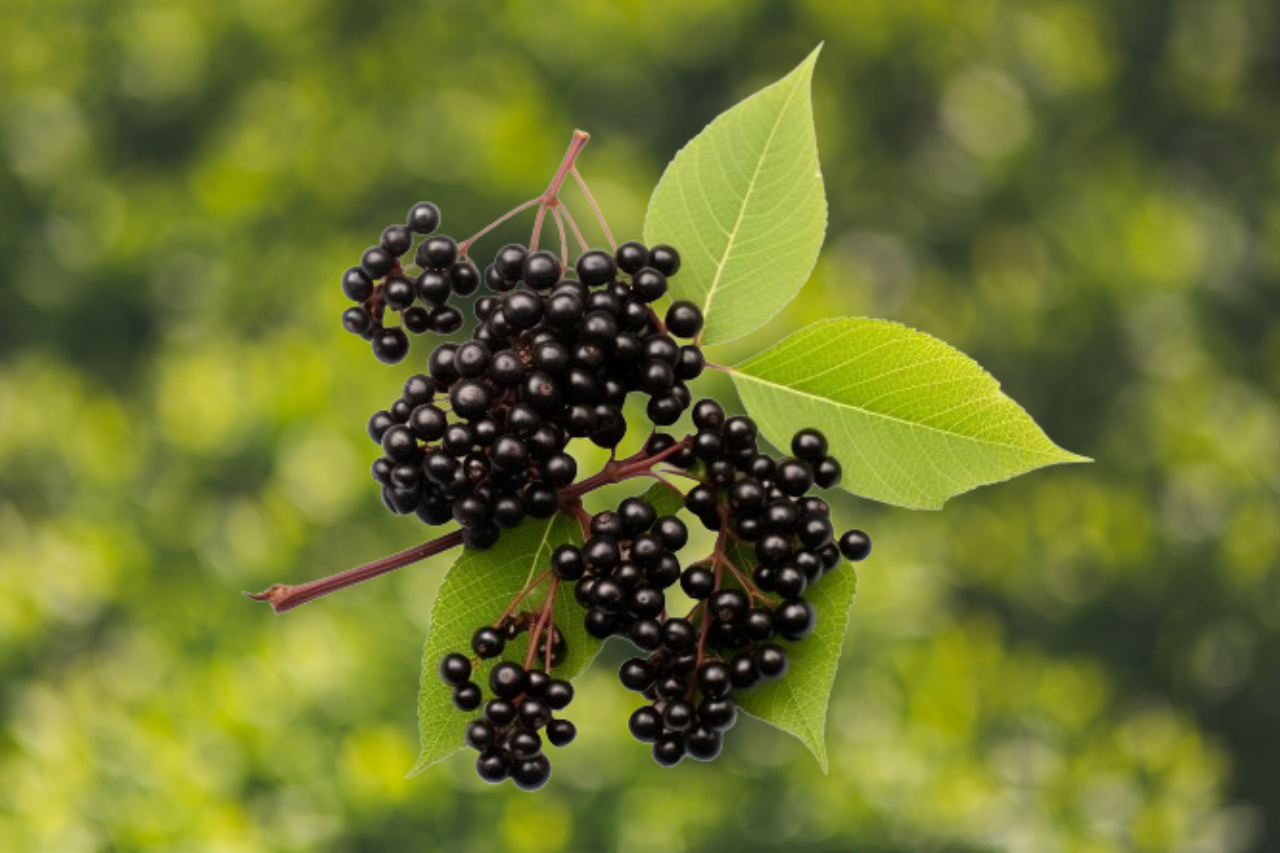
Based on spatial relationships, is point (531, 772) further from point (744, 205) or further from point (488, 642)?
point (744, 205)

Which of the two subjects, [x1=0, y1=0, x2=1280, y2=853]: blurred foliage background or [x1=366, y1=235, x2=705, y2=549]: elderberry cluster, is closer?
[x1=366, y1=235, x2=705, y2=549]: elderberry cluster

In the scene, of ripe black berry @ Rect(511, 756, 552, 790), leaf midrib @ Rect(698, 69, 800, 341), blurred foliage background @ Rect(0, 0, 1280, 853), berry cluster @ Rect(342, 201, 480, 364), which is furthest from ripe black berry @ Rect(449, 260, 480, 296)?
blurred foliage background @ Rect(0, 0, 1280, 853)

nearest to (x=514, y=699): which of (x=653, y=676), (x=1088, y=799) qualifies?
(x=653, y=676)

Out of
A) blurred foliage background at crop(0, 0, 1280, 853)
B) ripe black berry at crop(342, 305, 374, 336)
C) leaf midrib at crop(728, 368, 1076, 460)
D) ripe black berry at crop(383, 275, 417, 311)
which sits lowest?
blurred foliage background at crop(0, 0, 1280, 853)

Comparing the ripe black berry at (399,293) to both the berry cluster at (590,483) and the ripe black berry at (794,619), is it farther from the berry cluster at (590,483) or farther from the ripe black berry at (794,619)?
the ripe black berry at (794,619)

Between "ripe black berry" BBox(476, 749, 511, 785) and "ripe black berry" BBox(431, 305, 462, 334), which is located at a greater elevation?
"ripe black berry" BBox(431, 305, 462, 334)

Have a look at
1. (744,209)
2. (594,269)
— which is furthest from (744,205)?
(594,269)

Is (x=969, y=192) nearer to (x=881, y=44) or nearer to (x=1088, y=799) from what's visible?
(x=881, y=44)

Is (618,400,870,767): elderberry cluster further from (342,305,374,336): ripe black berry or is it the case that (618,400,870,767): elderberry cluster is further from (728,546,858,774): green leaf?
(342,305,374,336): ripe black berry
